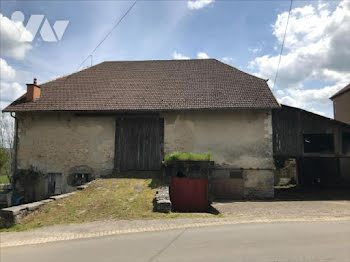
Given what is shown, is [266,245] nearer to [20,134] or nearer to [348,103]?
[20,134]

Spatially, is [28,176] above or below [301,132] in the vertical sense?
below

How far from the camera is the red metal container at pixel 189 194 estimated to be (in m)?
12.0

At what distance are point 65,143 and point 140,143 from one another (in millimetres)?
3846

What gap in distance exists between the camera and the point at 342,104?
84.7 ft

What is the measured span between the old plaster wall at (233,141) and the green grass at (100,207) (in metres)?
3.73

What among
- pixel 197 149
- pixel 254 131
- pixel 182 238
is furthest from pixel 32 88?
pixel 182 238

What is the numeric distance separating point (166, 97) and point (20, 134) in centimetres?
789

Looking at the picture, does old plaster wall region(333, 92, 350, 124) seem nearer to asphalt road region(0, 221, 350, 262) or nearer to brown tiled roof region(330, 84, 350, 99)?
brown tiled roof region(330, 84, 350, 99)

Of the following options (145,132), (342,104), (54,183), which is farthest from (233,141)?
(342,104)

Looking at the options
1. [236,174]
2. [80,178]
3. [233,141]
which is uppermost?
[233,141]

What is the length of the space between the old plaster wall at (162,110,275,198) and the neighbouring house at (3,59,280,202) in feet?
0.15

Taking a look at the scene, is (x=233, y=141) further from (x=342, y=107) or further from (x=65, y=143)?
(x=342, y=107)

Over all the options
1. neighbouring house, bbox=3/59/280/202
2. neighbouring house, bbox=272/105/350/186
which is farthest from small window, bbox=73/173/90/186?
neighbouring house, bbox=272/105/350/186

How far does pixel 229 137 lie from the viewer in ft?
49.4
